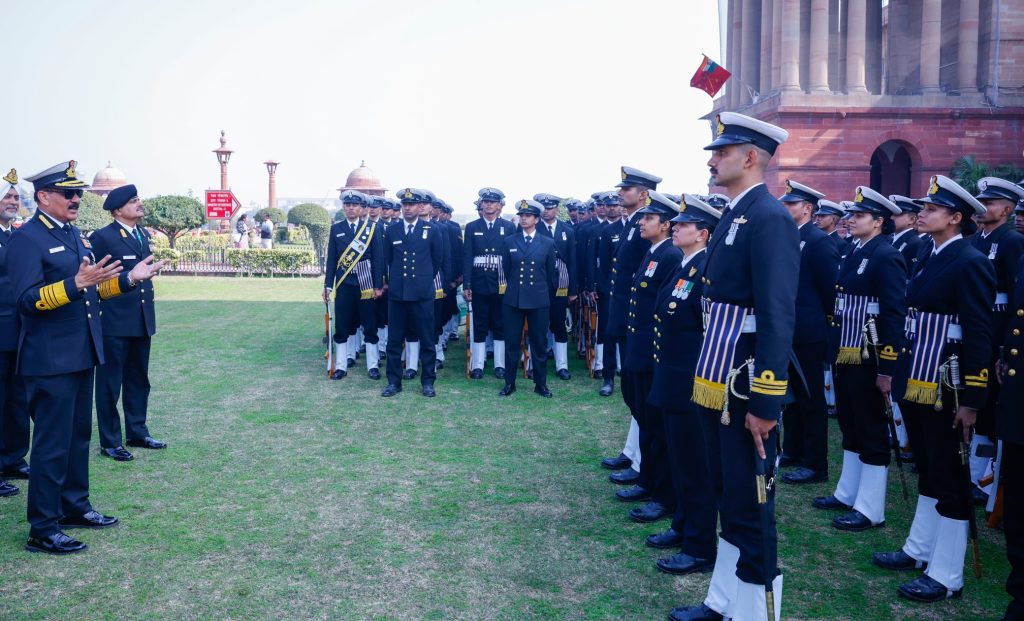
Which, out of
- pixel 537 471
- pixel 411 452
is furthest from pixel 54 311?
pixel 537 471

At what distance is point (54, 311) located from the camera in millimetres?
5000

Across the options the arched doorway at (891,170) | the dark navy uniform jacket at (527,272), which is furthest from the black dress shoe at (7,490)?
the arched doorway at (891,170)

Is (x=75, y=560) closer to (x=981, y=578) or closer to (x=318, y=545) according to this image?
(x=318, y=545)

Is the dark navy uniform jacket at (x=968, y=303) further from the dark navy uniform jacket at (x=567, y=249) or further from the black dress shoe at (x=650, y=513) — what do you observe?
the dark navy uniform jacket at (x=567, y=249)

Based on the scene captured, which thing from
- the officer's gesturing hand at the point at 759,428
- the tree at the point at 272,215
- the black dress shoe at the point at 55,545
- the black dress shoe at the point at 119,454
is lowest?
the black dress shoe at the point at 55,545

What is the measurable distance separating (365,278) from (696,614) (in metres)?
7.52

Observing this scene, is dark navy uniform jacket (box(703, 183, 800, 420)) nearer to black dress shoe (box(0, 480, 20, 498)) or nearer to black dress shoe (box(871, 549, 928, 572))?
black dress shoe (box(871, 549, 928, 572))

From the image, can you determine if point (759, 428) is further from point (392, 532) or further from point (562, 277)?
point (562, 277)

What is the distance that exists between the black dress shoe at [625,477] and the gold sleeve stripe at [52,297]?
4.16m

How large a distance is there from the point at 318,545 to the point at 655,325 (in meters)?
2.60

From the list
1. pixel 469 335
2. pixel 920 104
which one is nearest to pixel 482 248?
pixel 469 335

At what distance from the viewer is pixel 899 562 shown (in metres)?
4.73

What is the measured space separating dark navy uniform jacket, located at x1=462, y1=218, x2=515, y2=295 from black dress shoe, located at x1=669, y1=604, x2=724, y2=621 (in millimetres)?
6971

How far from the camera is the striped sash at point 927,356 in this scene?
14.8ft
